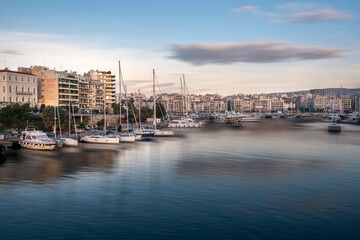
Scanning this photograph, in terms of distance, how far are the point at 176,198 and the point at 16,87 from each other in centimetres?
8143

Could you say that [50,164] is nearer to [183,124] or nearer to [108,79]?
[183,124]

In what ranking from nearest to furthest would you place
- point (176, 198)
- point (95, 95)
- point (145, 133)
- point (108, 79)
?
1. point (176, 198)
2. point (145, 133)
3. point (95, 95)
4. point (108, 79)

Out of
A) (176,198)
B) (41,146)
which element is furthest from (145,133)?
(176,198)

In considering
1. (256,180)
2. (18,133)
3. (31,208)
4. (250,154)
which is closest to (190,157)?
(250,154)

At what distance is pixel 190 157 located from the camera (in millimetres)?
52969

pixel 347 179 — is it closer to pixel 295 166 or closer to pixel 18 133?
pixel 295 166

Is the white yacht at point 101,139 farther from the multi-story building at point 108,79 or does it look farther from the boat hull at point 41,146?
the multi-story building at point 108,79

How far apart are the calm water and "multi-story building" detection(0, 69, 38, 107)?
49.0 metres

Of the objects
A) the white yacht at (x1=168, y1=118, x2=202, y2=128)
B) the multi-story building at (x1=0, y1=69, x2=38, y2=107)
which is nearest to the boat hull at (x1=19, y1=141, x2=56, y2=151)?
the multi-story building at (x1=0, y1=69, x2=38, y2=107)

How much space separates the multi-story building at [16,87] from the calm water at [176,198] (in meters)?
49.0

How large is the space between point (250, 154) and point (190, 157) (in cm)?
1022

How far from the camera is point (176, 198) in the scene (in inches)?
1136

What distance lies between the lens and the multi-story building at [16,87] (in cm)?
9219

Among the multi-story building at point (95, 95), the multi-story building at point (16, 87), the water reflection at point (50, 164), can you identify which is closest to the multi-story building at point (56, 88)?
the multi-story building at point (16, 87)
